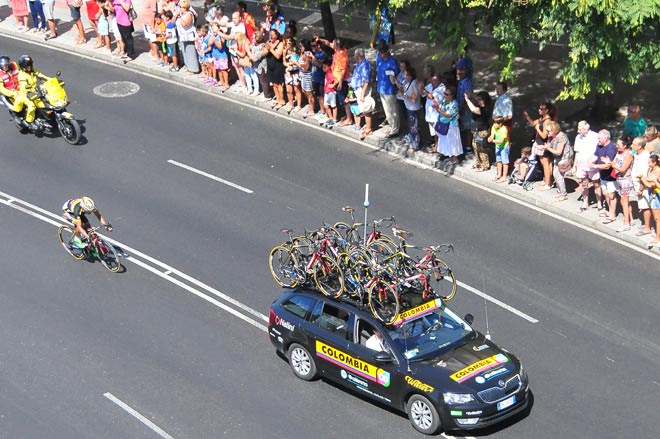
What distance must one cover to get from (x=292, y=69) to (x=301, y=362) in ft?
32.6

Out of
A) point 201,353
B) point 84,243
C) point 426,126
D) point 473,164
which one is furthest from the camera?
point 426,126

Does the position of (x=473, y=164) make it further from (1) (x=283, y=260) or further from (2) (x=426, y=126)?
(1) (x=283, y=260)

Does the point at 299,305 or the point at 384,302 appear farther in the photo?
the point at 299,305

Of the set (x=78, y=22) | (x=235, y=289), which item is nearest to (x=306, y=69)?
(x=235, y=289)

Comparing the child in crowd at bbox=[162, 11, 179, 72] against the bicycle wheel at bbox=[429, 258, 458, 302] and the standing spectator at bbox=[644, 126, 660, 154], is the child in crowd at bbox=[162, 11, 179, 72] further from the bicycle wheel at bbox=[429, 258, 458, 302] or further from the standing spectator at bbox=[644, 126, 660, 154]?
the standing spectator at bbox=[644, 126, 660, 154]

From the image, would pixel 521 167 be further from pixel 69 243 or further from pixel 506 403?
pixel 69 243

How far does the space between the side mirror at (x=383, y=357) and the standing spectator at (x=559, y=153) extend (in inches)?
270

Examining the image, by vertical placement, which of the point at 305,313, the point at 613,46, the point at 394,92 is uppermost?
the point at 613,46

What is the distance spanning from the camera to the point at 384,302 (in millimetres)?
15281

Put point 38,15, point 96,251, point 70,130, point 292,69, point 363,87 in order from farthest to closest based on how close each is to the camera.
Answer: point 38,15
point 292,69
point 70,130
point 363,87
point 96,251

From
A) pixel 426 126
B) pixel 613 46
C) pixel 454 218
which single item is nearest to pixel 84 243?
pixel 454 218

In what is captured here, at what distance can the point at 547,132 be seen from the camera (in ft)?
65.9

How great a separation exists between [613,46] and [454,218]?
419 centimetres

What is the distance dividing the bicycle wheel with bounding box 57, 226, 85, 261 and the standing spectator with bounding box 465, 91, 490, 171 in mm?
7844
